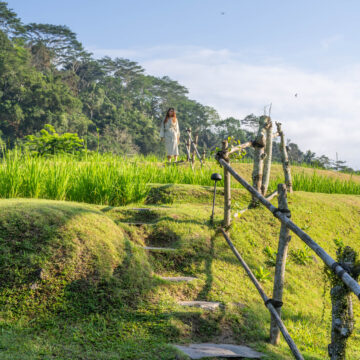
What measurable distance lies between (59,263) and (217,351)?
160 centimetres

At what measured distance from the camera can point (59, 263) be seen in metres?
3.52

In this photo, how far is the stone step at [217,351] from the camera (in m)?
2.97

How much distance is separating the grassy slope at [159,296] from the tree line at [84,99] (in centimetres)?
981

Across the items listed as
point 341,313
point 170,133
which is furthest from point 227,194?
point 170,133

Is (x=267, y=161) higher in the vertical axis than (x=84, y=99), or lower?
lower

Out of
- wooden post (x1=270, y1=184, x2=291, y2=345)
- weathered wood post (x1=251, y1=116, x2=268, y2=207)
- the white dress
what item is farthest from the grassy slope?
the white dress

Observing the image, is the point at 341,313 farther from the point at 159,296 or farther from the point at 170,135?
the point at 170,135

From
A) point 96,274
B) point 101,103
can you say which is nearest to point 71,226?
point 96,274

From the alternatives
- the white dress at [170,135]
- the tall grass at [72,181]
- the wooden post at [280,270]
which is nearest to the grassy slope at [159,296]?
the wooden post at [280,270]

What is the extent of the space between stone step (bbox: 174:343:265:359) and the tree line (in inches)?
459

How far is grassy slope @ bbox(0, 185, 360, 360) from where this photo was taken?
300 cm

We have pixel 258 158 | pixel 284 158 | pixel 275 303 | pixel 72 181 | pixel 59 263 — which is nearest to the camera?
pixel 275 303

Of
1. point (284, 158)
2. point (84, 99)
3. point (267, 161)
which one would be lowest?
point (267, 161)

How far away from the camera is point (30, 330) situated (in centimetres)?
303
